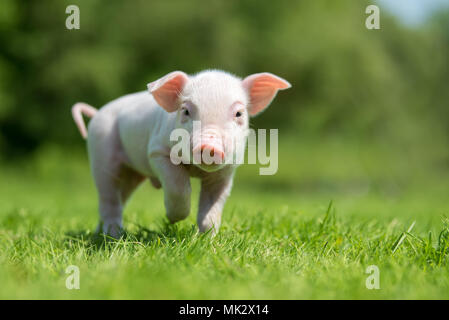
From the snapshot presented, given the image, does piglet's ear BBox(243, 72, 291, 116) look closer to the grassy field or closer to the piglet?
the piglet

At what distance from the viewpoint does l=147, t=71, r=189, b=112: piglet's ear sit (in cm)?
328

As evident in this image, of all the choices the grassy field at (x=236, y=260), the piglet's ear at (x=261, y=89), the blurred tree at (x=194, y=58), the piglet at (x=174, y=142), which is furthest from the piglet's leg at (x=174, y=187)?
the blurred tree at (x=194, y=58)

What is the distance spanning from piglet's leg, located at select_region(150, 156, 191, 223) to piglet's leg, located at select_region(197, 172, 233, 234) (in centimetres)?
18

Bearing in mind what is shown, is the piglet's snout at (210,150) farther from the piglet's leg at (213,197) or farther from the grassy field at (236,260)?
the piglet's leg at (213,197)

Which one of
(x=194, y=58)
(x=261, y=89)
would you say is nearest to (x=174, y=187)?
(x=261, y=89)

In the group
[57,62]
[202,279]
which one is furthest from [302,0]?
[202,279]

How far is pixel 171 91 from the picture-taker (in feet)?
10.9

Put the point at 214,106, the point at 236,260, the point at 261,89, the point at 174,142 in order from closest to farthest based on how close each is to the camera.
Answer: the point at 236,260 → the point at 214,106 → the point at 174,142 → the point at 261,89

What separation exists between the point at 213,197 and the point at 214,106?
0.81 m

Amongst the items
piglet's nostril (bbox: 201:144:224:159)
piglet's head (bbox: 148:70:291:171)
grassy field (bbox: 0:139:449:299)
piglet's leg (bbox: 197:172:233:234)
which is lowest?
grassy field (bbox: 0:139:449:299)

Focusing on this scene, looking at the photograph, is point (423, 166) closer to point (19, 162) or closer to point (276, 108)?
point (276, 108)

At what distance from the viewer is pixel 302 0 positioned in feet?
54.2

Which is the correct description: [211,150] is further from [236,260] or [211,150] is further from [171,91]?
[171,91]

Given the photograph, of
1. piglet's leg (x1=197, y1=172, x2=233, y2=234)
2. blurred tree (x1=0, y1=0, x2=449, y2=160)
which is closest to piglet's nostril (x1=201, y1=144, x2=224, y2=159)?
piglet's leg (x1=197, y1=172, x2=233, y2=234)
